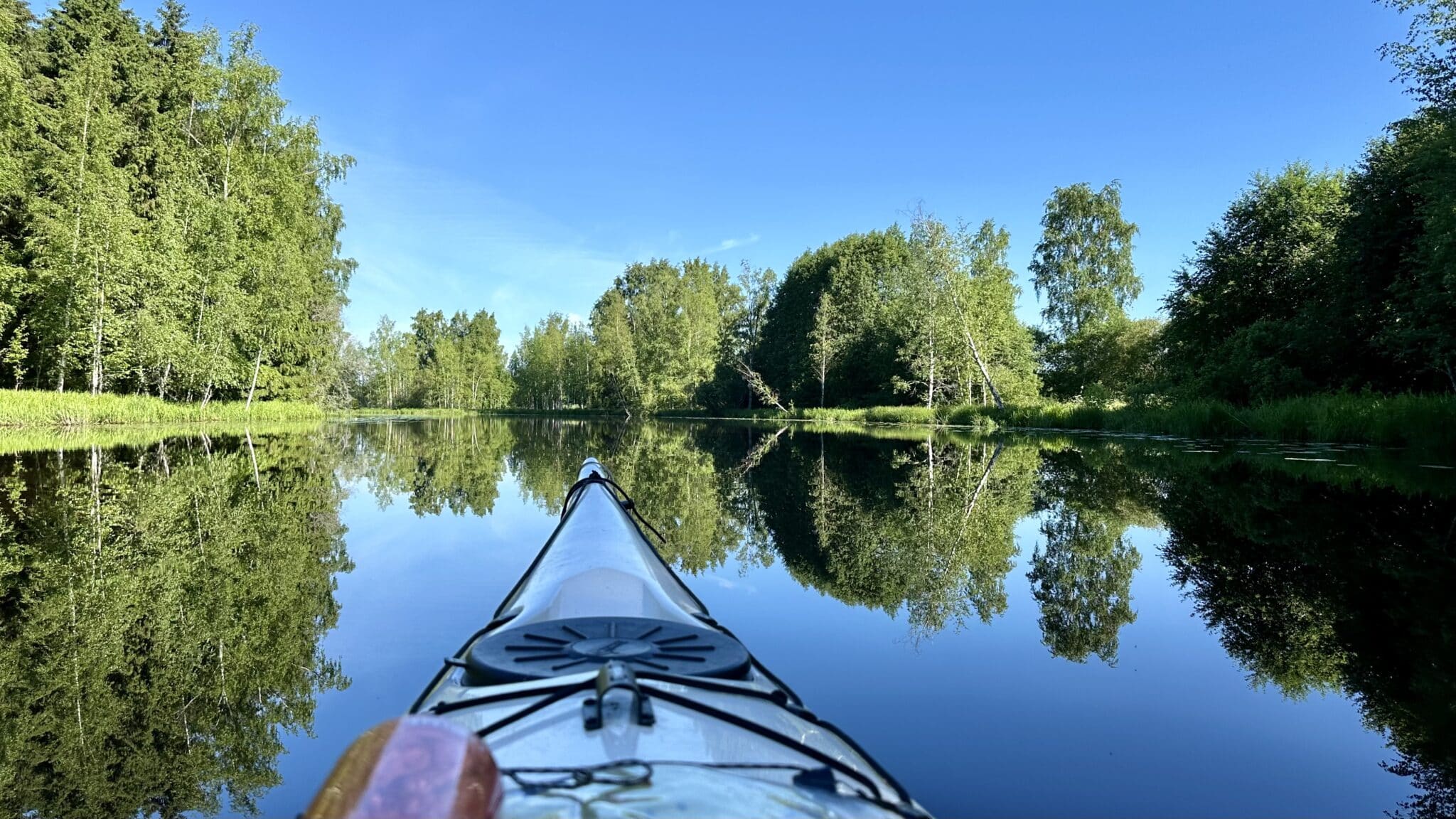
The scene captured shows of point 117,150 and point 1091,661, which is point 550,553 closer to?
point 1091,661

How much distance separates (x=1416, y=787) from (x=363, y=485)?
27.8 feet

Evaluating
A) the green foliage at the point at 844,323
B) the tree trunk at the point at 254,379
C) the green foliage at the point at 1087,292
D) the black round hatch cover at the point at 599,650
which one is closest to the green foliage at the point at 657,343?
the green foliage at the point at 844,323

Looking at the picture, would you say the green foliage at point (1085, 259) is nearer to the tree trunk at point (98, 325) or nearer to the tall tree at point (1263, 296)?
the tall tree at point (1263, 296)

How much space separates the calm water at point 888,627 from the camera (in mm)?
1925

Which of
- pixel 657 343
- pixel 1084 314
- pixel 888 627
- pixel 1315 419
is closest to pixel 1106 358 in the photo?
pixel 1084 314

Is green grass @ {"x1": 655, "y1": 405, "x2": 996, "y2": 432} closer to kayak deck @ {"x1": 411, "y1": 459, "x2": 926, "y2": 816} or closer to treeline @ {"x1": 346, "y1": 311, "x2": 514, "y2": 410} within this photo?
kayak deck @ {"x1": 411, "y1": 459, "x2": 926, "y2": 816}

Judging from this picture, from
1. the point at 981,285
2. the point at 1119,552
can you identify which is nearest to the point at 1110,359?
the point at 981,285

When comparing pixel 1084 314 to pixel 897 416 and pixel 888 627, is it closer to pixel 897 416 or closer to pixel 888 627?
pixel 897 416

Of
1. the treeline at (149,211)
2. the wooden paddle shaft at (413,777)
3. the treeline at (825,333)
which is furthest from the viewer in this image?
the treeline at (825,333)

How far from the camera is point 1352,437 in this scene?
37.1 feet

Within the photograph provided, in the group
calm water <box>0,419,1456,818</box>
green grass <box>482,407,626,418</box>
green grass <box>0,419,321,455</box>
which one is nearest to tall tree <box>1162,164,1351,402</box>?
calm water <box>0,419,1456,818</box>

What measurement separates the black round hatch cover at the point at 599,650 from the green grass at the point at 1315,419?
11.8 meters

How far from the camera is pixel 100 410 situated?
15.9 meters

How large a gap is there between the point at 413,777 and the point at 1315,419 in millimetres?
14920
